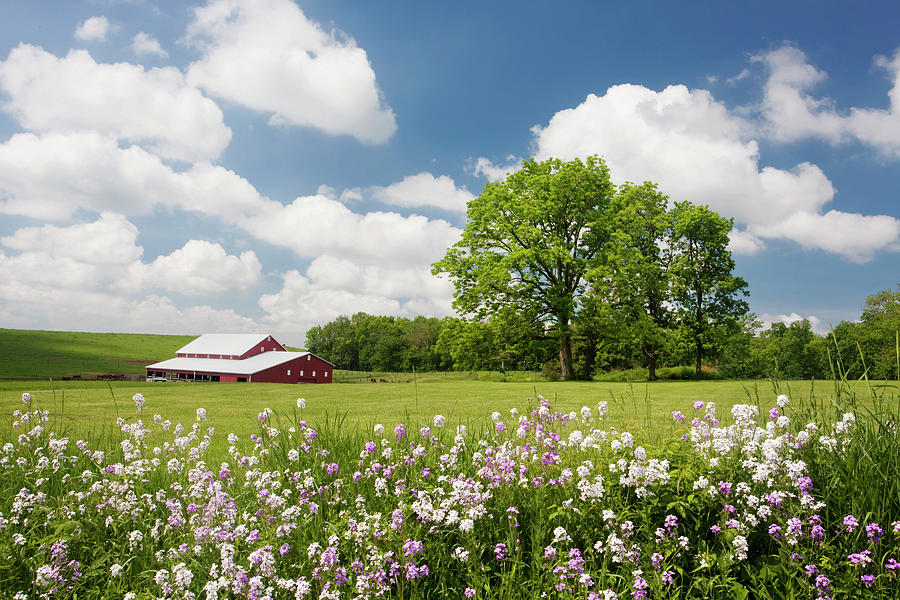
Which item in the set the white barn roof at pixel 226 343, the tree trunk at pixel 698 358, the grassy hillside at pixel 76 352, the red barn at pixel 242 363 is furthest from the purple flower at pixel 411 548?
the grassy hillside at pixel 76 352

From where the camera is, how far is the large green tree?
32094 mm

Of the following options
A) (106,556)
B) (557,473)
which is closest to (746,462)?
(557,473)

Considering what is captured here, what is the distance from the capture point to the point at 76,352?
8800 cm

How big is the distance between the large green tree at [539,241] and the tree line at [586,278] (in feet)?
0.23

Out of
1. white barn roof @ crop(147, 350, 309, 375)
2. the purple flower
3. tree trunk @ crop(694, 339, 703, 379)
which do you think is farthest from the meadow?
white barn roof @ crop(147, 350, 309, 375)

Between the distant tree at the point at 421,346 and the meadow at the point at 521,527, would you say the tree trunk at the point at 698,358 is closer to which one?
the meadow at the point at 521,527

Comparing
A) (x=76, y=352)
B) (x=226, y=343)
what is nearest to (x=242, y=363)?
(x=226, y=343)

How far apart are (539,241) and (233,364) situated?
4272 cm

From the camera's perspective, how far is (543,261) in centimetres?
3228

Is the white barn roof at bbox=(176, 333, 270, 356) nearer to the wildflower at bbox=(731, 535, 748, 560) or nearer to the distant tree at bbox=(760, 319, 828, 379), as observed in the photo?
the wildflower at bbox=(731, 535, 748, 560)

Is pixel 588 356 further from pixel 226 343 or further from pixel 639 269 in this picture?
pixel 226 343

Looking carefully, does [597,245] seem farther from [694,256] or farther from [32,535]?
[32,535]

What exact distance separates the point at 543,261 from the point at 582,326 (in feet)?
15.7

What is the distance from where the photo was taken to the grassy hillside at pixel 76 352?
2749 inches
